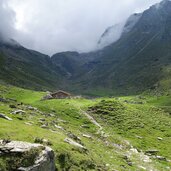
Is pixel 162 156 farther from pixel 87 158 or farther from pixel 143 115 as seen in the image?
pixel 143 115

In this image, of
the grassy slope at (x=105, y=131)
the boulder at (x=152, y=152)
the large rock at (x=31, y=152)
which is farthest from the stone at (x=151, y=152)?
the large rock at (x=31, y=152)

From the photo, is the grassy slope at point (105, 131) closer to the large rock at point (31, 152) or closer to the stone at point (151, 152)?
the stone at point (151, 152)

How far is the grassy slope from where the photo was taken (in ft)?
105

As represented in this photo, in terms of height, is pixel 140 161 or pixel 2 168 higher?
pixel 140 161

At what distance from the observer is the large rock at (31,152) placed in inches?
984

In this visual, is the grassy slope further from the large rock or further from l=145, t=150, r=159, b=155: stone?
the large rock

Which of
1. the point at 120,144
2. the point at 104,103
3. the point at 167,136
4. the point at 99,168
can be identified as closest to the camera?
the point at 99,168

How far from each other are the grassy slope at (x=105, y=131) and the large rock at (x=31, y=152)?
2.80 metres

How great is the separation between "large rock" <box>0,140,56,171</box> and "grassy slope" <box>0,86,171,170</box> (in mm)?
2798

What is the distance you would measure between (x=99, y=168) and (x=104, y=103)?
60.1 metres

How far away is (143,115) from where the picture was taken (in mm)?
85688

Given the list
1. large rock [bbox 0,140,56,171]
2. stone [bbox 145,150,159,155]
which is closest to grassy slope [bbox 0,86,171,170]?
stone [bbox 145,150,159,155]

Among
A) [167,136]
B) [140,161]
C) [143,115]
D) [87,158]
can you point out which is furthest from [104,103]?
[87,158]

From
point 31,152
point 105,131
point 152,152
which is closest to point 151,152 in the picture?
point 152,152
